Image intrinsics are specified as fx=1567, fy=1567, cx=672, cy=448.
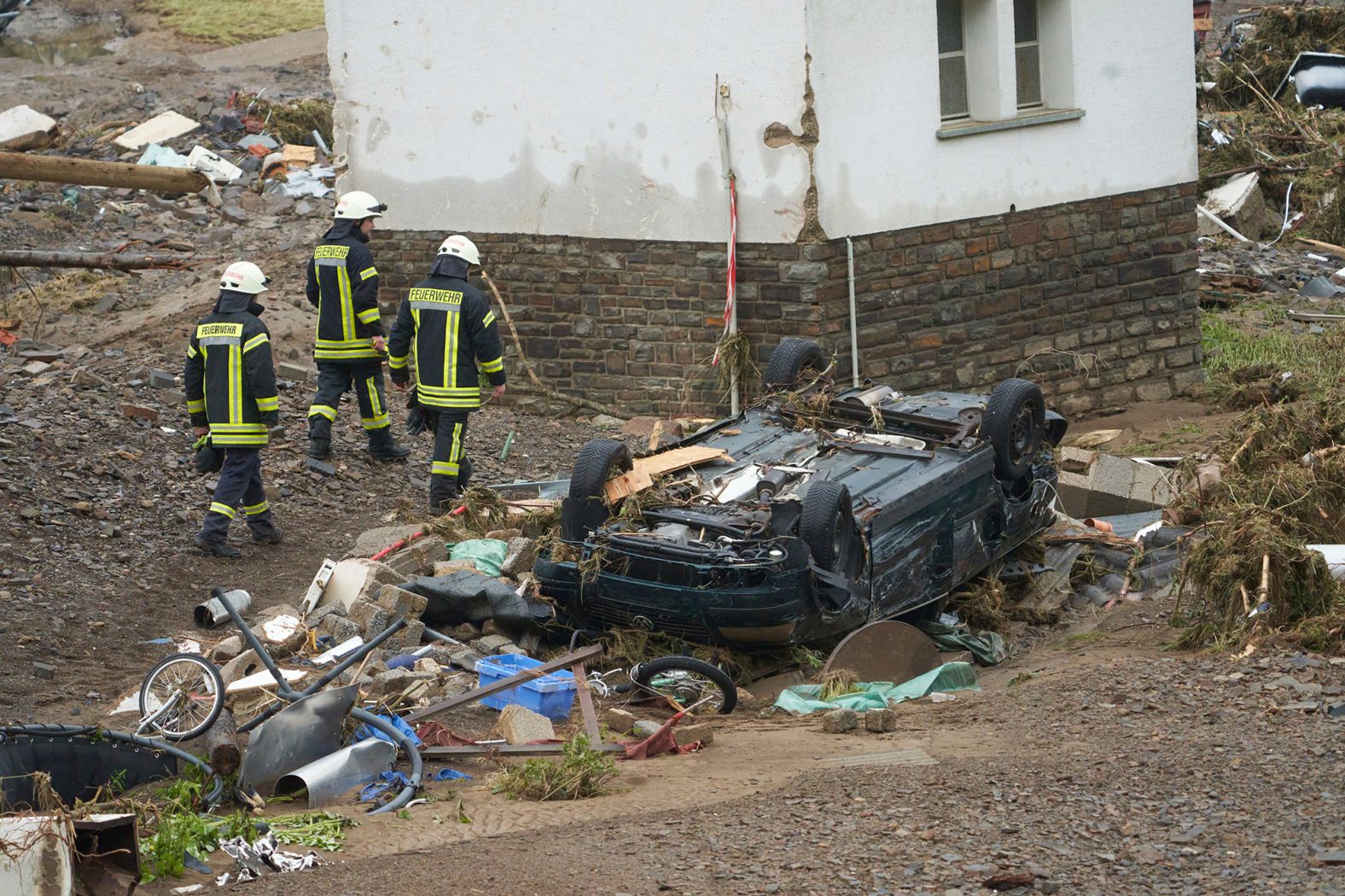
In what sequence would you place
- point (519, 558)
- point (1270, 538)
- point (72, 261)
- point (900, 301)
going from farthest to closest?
1. point (900, 301)
2. point (72, 261)
3. point (519, 558)
4. point (1270, 538)

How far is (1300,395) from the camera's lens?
12.8m

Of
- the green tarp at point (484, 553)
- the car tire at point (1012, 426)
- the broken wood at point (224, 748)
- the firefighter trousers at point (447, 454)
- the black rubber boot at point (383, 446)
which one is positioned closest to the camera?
the broken wood at point (224, 748)

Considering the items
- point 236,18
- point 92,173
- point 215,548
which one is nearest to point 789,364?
point 215,548

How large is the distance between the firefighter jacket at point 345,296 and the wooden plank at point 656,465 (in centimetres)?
358

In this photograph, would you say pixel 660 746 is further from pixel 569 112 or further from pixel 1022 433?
pixel 569 112

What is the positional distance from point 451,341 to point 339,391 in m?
1.67

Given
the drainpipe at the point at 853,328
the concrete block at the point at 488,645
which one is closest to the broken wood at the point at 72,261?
the concrete block at the point at 488,645

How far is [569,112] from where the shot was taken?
13.4 metres

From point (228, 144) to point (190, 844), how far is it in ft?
60.4

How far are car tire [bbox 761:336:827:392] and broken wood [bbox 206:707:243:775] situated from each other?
417cm

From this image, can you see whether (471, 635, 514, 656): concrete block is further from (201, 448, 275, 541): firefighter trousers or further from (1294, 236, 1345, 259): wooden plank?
(1294, 236, 1345, 259): wooden plank

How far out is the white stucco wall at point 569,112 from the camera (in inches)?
493

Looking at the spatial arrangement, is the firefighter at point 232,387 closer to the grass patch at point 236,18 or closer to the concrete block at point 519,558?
the concrete block at point 519,558

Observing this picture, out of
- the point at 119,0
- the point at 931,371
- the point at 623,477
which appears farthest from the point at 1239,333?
the point at 119,0
